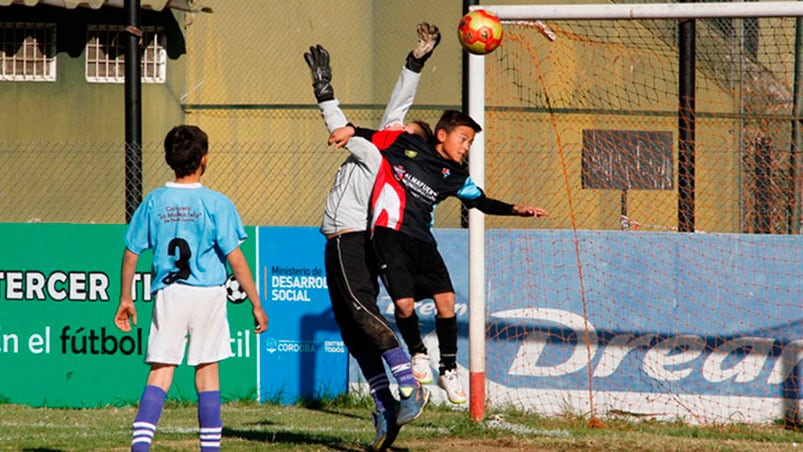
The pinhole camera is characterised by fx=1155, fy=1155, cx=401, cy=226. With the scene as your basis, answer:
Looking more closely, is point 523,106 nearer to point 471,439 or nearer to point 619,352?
point 619,352

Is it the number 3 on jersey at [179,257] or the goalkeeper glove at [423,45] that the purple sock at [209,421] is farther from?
the goalkeeper glove at [423,45]

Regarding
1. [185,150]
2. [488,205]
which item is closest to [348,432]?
[488,205]

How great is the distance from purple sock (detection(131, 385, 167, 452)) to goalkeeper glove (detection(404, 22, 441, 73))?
2802mm

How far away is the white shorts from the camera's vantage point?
597 centimetres

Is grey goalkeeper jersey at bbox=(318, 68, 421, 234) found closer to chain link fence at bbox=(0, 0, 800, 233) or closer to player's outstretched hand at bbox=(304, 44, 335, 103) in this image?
player's outstretched hand at bbox=(304, 44, 335, 103)

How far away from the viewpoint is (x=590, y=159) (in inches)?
422

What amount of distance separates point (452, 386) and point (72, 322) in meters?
4.67

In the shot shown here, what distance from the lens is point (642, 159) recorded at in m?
10.6

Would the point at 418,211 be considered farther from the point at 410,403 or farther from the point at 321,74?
the point at 410,403

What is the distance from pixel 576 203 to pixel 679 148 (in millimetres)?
2559

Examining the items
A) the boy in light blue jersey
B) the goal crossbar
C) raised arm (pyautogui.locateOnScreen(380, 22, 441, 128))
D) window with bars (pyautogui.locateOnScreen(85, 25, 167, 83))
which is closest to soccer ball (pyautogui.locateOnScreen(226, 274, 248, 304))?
raised arm (pyautogui.locateOnScreen(380, 22, 441, 128))

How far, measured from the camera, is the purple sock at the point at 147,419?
5.96 metres

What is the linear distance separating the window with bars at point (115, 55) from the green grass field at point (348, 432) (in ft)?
21.6

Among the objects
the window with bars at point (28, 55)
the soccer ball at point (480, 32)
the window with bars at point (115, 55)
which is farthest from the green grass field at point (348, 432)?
the window with bars at point (28, 55)
